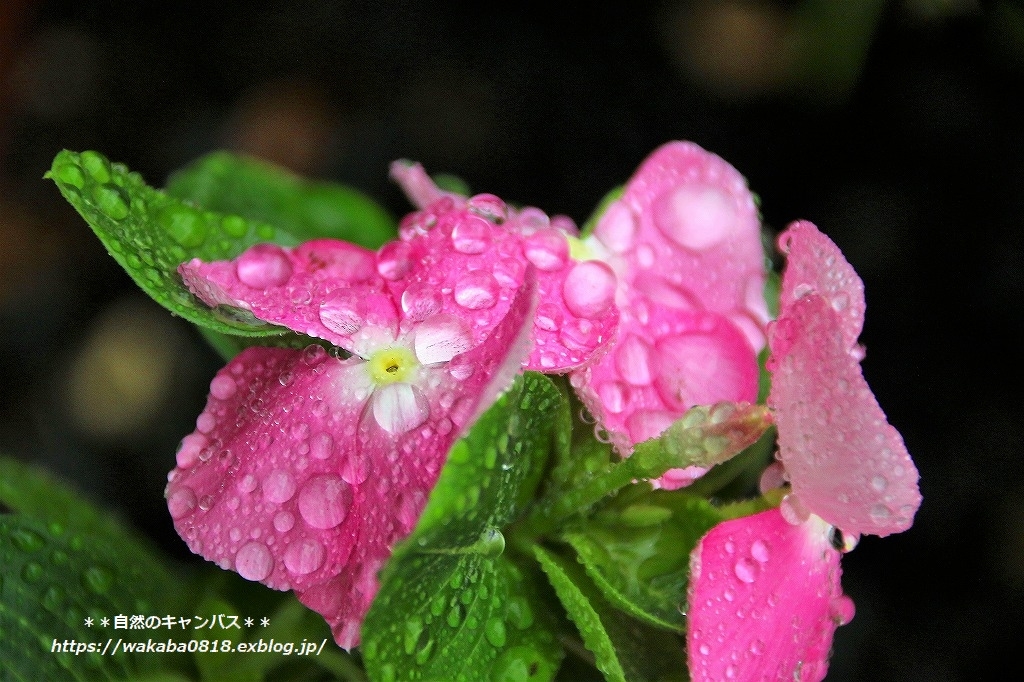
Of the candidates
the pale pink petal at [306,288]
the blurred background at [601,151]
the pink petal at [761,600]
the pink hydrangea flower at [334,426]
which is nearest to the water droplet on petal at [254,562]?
the pink hydrangea flower at [334,426]

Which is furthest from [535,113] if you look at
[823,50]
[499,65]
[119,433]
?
[119,433]

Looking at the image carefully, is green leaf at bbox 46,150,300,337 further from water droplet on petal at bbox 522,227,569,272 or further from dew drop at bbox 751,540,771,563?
dew drop at bbox 751,540,771,563

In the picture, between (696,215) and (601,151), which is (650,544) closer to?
(696,215)

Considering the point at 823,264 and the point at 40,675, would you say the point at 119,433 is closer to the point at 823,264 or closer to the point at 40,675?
the point at 40,675

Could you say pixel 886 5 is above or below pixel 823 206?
above

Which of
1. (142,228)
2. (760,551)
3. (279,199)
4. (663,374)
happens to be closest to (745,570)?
(760,551)

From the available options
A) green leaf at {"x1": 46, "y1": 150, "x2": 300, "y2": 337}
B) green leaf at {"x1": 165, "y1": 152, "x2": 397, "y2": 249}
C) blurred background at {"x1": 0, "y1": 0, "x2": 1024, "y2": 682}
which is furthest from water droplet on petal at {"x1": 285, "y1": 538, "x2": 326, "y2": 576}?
blurred background at {"x1": 0, "y1": 0, "x2": 1024, "y2": 682}

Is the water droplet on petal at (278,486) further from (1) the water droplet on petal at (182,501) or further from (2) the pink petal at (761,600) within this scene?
(2) the pink petal at (761,600)
